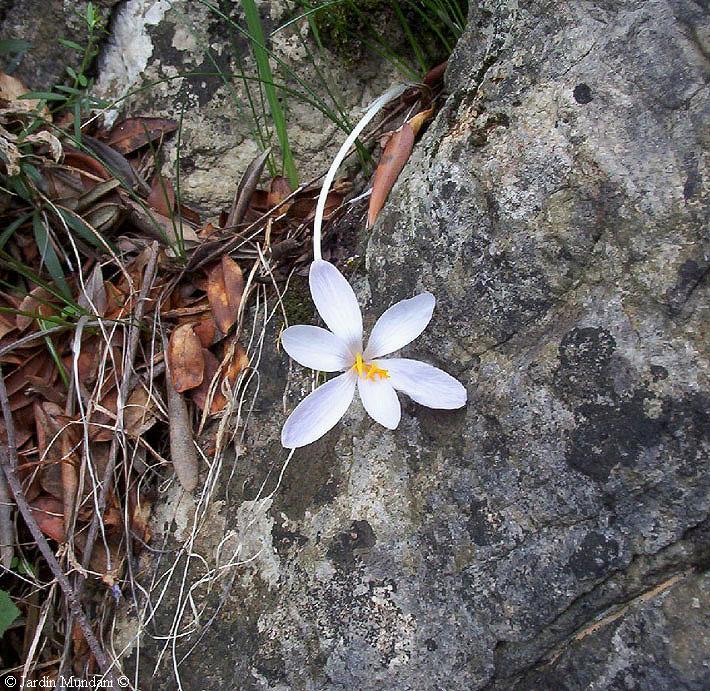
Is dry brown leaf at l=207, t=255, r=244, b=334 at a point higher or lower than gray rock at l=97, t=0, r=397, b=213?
lower

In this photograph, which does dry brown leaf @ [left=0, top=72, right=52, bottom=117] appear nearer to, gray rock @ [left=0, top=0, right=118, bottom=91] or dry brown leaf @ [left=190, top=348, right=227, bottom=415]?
gray rock @ [left=0, top=0, right=118, bottom=91]

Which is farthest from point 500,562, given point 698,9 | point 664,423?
point 698,9

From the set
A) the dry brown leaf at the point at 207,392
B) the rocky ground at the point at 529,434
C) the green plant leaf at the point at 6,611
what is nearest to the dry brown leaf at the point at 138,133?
the dry brown leaf at the point at 207,392

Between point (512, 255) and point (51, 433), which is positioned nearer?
point (512, 255)

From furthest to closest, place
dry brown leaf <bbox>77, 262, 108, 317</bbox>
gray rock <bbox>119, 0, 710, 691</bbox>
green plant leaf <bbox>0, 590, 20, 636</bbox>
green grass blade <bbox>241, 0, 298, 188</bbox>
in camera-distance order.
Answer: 1. dry brown leaf <bbox>77, 262, 108, 317</bbox>
2. green grass blade <bbox>241, 0, 298, 188</bbox>
3. green plant leaf <bbox>0, 590, 20, 636</bbox>
4. gray rock <bbox>119, 0, 710, 691</bbox>

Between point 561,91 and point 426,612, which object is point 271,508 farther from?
point 561,91

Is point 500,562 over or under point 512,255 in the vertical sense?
under

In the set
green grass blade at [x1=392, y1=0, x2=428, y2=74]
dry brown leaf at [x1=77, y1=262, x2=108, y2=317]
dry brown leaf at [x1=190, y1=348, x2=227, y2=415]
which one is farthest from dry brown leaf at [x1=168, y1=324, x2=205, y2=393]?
green grass blade at [x1=392, y1=0, x2=428, y2=74]
